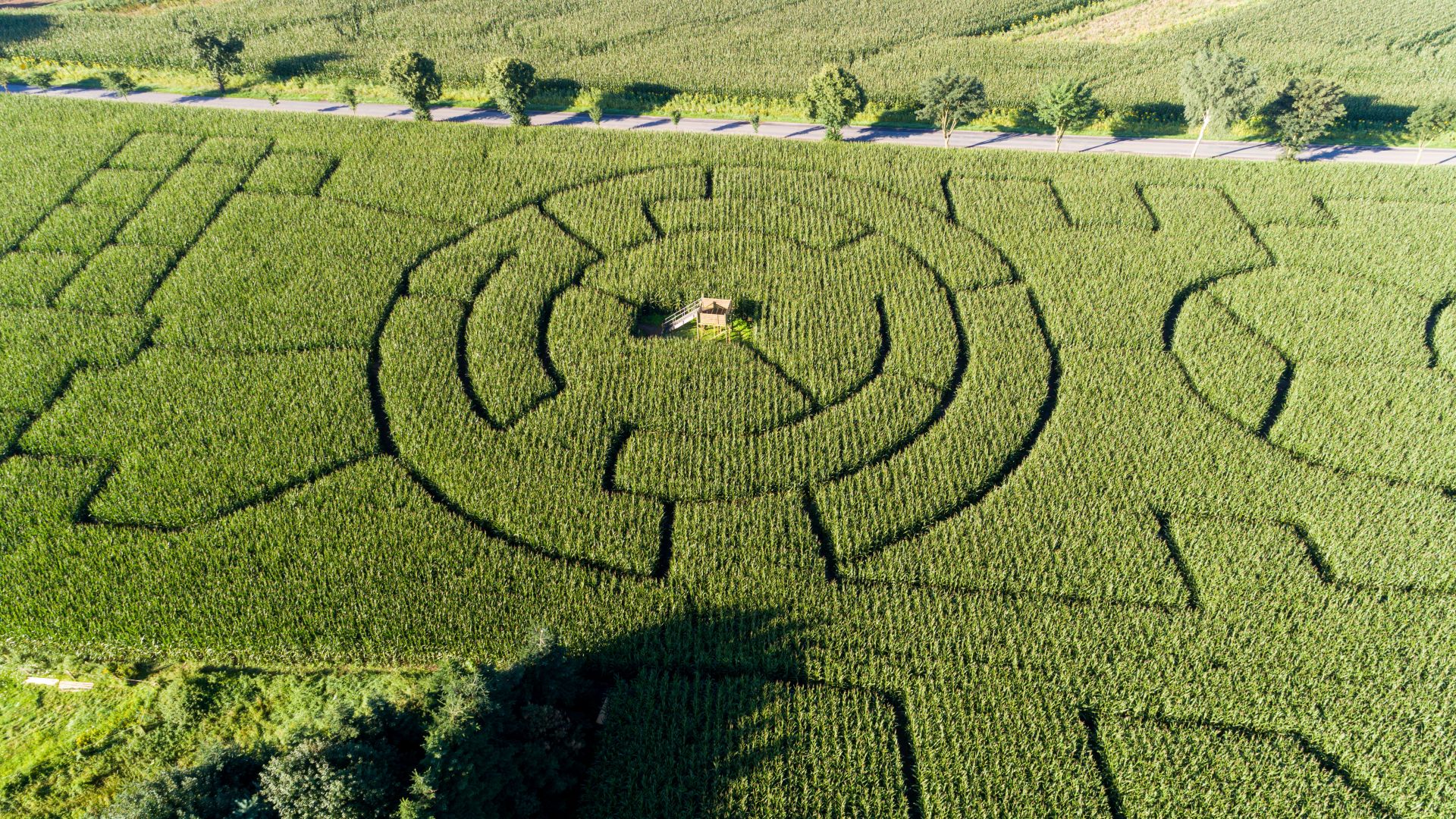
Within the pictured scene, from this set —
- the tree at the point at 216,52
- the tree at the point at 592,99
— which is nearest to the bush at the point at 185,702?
the tree at the point at 592,99

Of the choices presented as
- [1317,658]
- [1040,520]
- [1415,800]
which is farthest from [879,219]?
[1415,800]

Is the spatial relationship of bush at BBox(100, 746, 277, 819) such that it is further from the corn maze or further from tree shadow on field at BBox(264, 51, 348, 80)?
tree shadow on field at BBox(264, 51, 348, 80)

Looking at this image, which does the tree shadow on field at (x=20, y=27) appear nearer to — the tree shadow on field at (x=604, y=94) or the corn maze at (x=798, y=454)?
the corn maze at (x=798, y=454)

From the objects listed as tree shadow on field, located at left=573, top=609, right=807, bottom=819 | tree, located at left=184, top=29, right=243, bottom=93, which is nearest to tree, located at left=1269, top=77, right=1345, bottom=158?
tree shadow on field, located at left=573, top=609, right=807, bottom=819

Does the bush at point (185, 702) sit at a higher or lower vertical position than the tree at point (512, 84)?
lower

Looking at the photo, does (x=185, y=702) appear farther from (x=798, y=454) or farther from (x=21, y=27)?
(x=21, y=27)

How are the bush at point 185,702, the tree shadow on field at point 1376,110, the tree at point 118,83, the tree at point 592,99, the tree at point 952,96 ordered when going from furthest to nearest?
the tree at point 592,99
the tree at point 118,83
the tree shadow on field at point 1376,110
the tree at point 952,96
the bush at point 185,702

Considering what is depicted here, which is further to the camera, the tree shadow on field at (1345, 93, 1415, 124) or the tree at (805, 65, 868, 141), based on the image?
the tree shadow on field at (1345, 93, 1415, 124)
